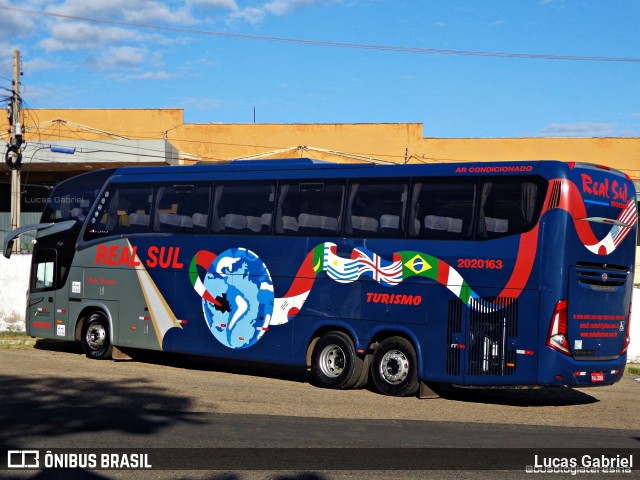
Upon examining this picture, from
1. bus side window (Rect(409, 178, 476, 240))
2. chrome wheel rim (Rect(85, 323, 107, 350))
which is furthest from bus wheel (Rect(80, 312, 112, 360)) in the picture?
bus side window (Rect(409, 178, 476, 240))

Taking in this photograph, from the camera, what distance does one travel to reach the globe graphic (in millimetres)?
17562

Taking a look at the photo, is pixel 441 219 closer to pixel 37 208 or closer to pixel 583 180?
pixel 583 180

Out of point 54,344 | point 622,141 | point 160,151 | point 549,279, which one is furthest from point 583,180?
point 622,141

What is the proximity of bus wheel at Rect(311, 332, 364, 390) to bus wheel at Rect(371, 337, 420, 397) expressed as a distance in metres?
0.35

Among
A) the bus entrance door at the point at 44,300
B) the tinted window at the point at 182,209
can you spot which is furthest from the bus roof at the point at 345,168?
the bus entrance door at the point at 44,300

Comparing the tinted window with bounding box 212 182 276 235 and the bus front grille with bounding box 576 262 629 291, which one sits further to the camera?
the tinted window with bounding box 212 182 276 235

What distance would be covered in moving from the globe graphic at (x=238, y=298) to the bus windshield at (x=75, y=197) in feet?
12.7

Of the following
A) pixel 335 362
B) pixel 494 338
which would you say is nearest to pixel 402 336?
pixel 335 362

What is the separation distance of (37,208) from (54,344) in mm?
25560

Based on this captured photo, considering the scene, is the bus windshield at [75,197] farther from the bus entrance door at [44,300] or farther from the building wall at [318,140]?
the building wall at [318,140]

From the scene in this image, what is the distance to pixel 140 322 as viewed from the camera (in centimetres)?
1969

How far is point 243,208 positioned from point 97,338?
513 cm

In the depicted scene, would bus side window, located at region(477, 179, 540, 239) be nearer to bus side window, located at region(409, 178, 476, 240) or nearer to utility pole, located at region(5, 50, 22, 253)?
bus side window, located at region(409, 178, 476, 240)

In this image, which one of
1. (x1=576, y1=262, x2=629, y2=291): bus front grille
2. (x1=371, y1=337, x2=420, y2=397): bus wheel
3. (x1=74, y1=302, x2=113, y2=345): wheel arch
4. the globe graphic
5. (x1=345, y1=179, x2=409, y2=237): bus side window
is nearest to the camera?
(x1=576, y1=262, x2=629, y2=291): bus front grille
